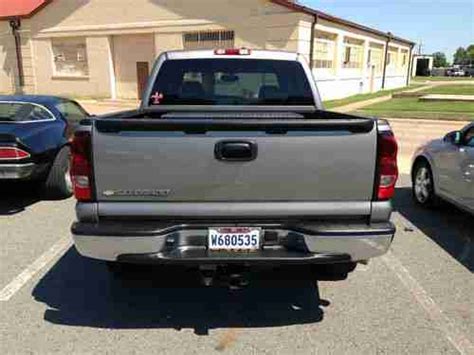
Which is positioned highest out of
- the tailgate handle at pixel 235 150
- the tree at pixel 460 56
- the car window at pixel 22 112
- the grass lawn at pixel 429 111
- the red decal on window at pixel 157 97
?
the tree at pixel 460 56

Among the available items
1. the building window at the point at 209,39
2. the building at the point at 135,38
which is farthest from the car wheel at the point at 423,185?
the building window at the point at 209,39

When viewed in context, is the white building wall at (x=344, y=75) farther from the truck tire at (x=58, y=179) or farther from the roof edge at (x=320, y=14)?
the truck tire at (x=58, y=179)

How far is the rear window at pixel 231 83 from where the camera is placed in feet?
15.8

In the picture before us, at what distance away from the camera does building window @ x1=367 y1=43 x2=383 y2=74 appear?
3249cm

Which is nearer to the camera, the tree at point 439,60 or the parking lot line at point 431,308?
the parking lot line at point 431,308

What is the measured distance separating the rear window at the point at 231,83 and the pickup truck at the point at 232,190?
1836 mm

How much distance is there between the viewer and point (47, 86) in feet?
86.6

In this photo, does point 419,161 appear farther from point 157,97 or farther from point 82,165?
point 82,165

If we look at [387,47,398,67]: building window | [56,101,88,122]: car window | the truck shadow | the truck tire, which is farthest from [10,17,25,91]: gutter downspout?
[387,47,398,67]: building window

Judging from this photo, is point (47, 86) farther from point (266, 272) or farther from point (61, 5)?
point (266, 272)

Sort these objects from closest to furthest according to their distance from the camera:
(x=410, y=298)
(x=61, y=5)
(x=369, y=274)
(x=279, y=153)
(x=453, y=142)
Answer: (x=279, y=153)
(x=410, y=298)
(x=369, y=274)
(x=453, y=142)
(x=61, y=5)

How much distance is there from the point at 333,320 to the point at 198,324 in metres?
1.00

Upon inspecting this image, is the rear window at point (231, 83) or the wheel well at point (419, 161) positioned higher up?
the rear window at point (231, 83)

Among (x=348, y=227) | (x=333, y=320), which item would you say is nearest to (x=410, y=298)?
(x=333, y=320)
